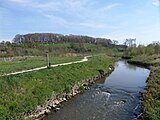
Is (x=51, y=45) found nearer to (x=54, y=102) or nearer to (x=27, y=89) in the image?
(x=54, y=102)

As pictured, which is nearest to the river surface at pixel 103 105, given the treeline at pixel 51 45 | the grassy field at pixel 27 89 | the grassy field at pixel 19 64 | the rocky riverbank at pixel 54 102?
the rocky riverbank at pixel 54 102

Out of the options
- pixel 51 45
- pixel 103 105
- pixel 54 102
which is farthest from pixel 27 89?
pixel 51 45

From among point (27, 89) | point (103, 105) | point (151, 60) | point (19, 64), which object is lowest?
point (103, 105)

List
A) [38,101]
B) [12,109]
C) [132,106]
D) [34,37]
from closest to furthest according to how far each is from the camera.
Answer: [12,109] → [38,101] → [132,106] → [34,37]

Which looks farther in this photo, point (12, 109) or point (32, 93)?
point (32, 93)

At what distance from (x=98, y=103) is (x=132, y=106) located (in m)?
3.68

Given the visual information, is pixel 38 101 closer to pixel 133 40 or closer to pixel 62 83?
pixel 62 83

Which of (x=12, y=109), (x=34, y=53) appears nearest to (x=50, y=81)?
(x=12, y=109)

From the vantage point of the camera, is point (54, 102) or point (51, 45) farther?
point (51, 45)

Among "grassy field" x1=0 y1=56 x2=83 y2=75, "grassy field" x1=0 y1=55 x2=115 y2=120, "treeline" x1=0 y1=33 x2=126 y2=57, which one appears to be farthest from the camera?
"treeline" x1=0 y1=33 x2=126 y2=57

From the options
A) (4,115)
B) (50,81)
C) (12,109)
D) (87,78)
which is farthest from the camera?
(87,78)

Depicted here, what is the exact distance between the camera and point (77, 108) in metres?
24.6

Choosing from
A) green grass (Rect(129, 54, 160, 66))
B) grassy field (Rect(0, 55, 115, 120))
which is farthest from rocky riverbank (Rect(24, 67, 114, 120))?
green grass (Rect(129, 54, 160, 66))

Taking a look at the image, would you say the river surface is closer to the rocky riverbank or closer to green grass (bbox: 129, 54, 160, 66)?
the rocky riverbank
